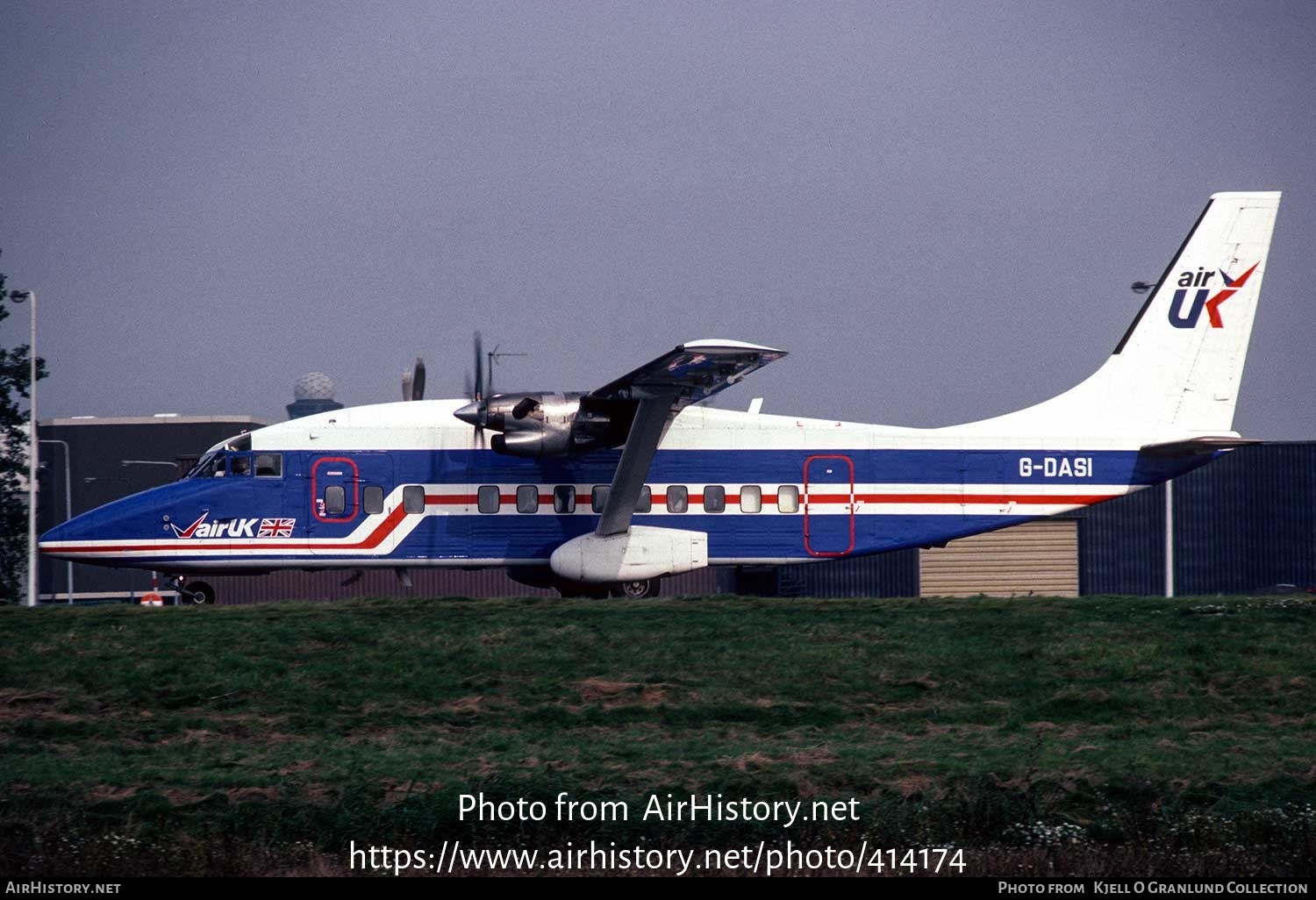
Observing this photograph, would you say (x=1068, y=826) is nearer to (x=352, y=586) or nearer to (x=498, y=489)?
(x=498, y=489)

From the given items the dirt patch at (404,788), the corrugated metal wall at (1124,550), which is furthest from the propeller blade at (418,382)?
the corrugated metal wall at (1124,550)

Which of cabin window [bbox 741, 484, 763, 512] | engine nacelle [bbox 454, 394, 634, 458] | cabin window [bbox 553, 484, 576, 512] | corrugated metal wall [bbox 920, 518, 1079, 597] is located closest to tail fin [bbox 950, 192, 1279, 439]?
cabin window [bbox 741, 484, 763, 512]

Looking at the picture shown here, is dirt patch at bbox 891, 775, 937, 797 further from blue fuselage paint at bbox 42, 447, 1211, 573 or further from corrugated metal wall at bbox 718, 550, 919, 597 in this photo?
corrugated metal wall at bbox 718, 550, 919, 597

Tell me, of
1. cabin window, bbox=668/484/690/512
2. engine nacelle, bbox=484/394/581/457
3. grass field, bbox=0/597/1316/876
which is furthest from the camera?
cabin window, bbox=668/484/690/512

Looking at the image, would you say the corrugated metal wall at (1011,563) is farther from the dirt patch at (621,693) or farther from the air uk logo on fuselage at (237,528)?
the dirt patch at (621,693)

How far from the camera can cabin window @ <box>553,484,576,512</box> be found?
87.9 ft

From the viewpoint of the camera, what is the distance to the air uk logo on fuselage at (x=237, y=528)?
85.5 ft

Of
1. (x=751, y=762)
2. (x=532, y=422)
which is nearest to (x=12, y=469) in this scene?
(x=532, y=422)

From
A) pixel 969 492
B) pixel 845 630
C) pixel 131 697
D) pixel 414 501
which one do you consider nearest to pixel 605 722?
pixel 845 630

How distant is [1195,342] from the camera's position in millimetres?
27688

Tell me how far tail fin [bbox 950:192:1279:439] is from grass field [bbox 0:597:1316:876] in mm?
4851

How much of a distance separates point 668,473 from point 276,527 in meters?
7.66

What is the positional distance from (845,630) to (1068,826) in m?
7.61

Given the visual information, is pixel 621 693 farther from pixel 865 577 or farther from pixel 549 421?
pixel 865 577
